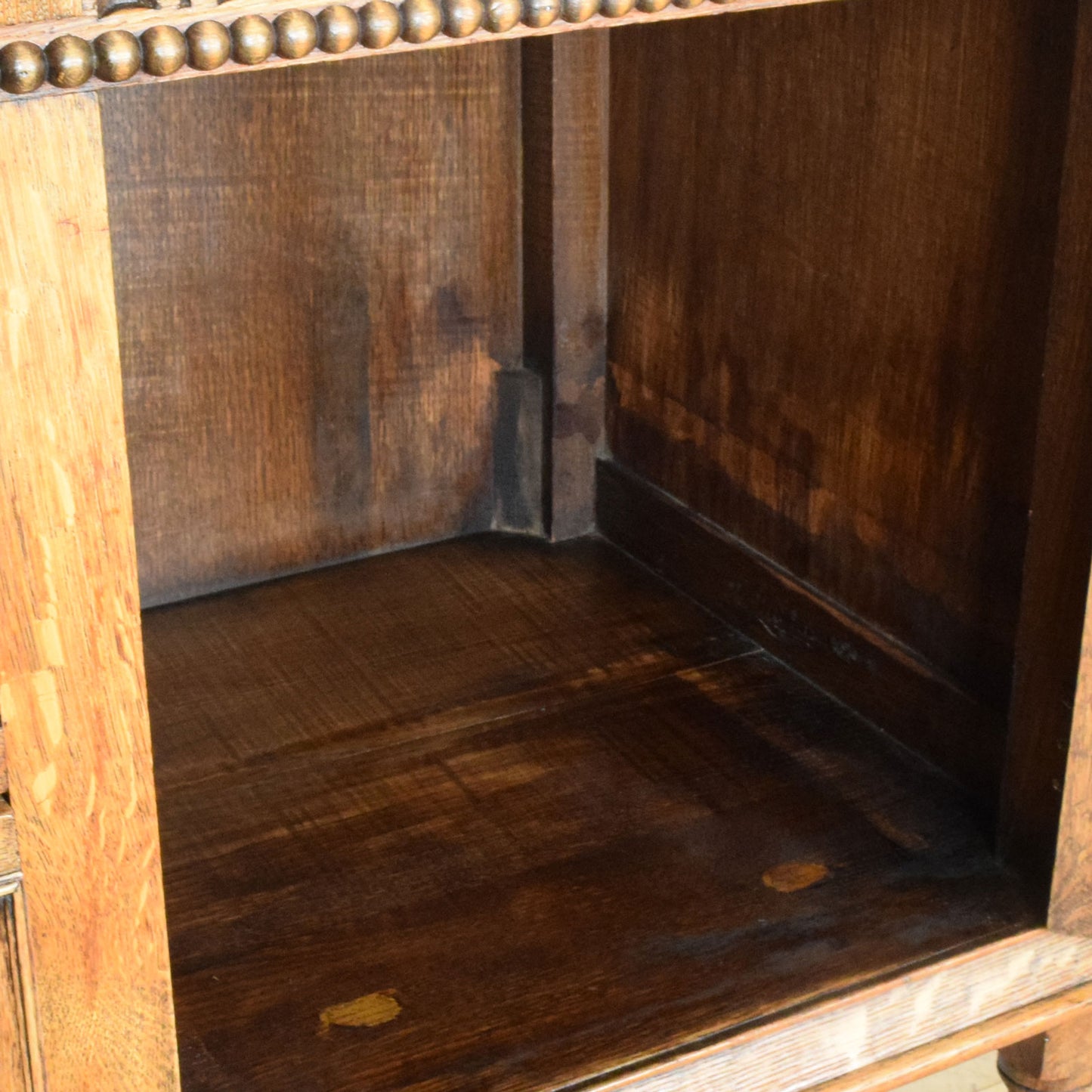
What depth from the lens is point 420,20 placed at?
2.14 feet

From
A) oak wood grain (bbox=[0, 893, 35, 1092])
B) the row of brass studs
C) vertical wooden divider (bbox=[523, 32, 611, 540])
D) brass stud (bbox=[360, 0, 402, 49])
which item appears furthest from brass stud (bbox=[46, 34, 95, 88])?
vertical wooden divider (bbox=[523, 32, 611, 540])

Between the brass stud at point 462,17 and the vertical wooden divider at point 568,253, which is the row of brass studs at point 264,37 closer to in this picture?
the brass stud at point 462,17

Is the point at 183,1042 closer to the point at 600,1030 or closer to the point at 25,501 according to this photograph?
the point at 600,1030

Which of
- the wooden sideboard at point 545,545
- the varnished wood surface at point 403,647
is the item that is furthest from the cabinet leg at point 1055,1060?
the varnished wood surface at point 403,647

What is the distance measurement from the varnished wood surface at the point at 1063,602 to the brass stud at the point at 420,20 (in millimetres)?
380

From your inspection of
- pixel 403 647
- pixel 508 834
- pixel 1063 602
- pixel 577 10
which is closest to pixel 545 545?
pixel 403 647

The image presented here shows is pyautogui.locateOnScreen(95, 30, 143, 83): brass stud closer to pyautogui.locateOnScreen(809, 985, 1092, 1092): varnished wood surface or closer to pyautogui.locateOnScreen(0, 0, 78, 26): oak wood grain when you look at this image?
pyautogui.locateOnScreen(0, 0, 78, 26): oak wood grain

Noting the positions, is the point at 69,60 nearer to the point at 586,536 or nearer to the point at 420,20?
the point at 420,20

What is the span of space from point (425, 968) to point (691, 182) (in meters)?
0.63

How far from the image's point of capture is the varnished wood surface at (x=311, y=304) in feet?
4.14

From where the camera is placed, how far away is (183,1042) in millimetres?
885

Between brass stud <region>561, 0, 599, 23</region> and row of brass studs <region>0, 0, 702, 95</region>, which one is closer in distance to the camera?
row of brass studs <region>0, 0, 702, 95</region>

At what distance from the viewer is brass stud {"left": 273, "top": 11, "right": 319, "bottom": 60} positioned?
622mm

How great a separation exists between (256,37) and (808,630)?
28.9 inches
